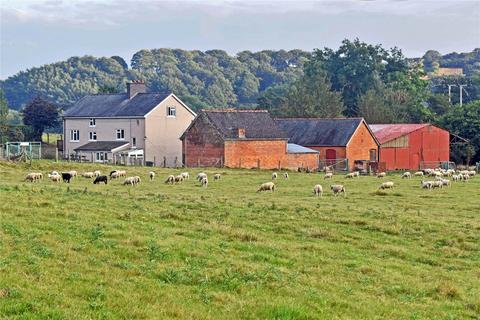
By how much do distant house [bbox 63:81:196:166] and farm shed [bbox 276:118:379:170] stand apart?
13.3m

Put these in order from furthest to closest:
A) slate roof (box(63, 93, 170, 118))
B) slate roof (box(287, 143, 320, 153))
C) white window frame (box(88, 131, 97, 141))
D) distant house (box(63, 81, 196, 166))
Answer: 1. white window frame (box(88, 131, 97, 141))
2. slate roof (box(63, 93, 170, 118))
3. distant house (box(63, 81, 196, 166))
4. slate roof (box(287, 143, 320, 153))

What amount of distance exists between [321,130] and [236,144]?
1380 centimetres

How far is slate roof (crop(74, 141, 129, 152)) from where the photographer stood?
80.8m

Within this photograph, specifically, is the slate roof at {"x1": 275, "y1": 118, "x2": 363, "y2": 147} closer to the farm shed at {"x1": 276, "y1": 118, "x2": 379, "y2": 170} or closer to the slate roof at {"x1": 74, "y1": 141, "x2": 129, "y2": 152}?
the farm shed at {"x1": 276, "y1": 118, "x2": 379, "y2": 170}

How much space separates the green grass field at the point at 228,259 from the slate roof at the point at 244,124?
41502 mm

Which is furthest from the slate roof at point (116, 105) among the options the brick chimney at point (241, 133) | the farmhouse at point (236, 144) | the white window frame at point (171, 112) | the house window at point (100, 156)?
the brick chimney at point (241, 133)

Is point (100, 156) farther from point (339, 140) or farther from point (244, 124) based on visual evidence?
point (339, 140)

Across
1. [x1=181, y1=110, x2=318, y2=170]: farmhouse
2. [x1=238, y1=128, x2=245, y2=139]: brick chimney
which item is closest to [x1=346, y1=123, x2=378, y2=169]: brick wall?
[x1=181, y1=110, x2=318, y2=170]: farmhouse

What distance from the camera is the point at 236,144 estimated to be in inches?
2891

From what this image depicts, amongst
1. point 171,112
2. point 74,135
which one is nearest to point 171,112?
point 171,112

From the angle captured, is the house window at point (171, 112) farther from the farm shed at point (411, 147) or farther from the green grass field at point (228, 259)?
the green grass field at point (228, 259)

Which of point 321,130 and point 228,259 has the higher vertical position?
point 321,130

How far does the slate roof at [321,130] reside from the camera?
267 feet

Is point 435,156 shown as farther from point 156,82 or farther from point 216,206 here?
point 156,82
